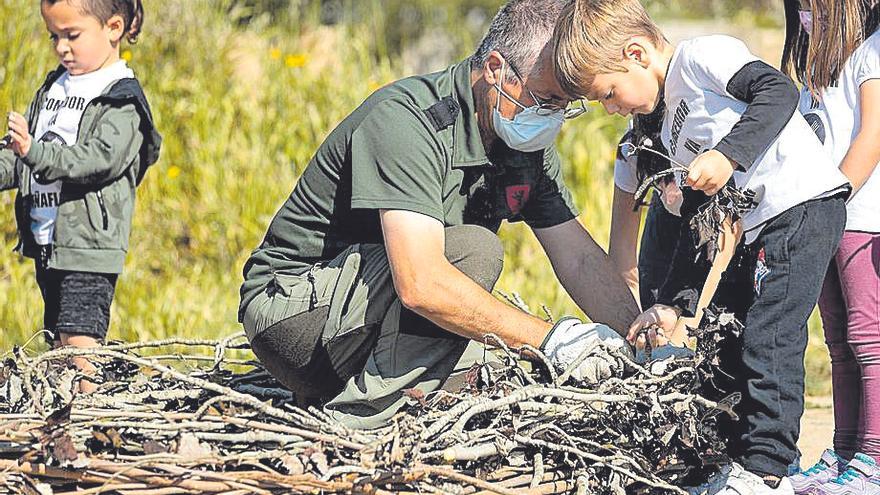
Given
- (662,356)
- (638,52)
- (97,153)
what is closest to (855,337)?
(662,356)

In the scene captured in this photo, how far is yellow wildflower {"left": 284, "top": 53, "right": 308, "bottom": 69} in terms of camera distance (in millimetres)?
6445

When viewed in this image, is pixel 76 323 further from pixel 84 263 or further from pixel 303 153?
pixel 303 153

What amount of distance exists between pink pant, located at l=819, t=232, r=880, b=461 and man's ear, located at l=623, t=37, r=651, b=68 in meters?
0.78

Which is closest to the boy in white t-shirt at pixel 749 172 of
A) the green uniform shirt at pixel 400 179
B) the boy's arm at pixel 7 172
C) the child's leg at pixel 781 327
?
the child's leg at pixel 781 327

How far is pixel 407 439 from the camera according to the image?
235 cm

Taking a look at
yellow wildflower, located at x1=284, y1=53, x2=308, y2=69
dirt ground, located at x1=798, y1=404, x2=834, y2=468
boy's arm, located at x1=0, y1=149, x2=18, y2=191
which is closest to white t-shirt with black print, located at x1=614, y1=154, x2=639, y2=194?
dirt ground, located at x1=798, y1=404, x2=834, y2=468

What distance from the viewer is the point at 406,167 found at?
2.74m

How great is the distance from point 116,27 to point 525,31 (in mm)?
1527

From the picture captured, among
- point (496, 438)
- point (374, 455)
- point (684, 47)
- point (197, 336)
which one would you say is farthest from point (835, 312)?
point (197, 336)

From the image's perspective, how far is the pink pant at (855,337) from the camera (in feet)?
9.76

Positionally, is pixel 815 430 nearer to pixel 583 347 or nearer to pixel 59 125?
pixel 583 347

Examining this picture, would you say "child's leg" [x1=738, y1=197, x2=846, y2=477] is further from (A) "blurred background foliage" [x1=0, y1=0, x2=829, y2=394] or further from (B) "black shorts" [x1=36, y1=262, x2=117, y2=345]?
(A) "blurred background foliage" [x1=0, y1=0, x2=829, y2=394]

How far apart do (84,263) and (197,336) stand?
4.52 ft

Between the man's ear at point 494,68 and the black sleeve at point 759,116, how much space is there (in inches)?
24.2
